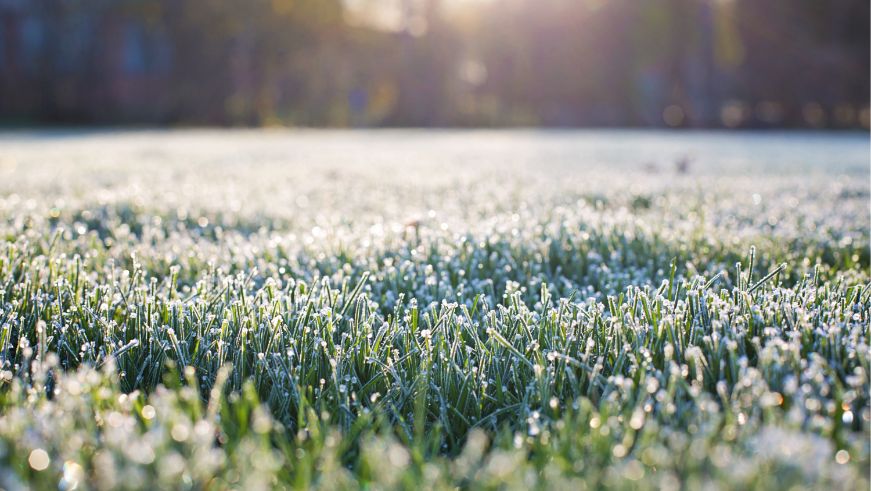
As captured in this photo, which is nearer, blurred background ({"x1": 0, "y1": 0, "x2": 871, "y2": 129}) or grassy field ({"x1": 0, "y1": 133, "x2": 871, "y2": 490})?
grassy field ({"x1": 0, "y1": 133, "x2": 871, "y2": 490})

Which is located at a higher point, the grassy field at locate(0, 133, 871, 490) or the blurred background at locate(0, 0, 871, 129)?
the blurred background at locate(0, 0, 871, 129)

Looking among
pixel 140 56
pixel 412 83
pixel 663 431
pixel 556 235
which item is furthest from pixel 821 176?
pixel 140 56

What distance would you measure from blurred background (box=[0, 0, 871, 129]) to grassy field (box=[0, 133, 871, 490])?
22572 millimetres

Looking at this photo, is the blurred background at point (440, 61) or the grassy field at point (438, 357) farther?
the blurred background at point (440, 61)

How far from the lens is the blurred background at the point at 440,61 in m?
23.4

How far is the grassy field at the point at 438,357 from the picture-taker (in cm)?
101

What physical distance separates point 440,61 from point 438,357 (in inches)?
993

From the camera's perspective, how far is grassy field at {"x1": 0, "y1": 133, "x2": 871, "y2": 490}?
1.01 meters

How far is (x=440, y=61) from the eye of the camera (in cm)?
2586

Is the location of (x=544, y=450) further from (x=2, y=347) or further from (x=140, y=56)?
(x=140, y=56)

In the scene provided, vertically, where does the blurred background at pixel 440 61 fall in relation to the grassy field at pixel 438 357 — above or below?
above

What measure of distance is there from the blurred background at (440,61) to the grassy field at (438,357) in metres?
22.6

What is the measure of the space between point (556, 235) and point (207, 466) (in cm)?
193

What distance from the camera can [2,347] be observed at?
61.0 inches
